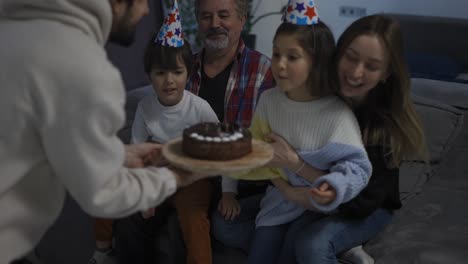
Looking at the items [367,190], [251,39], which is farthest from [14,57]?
[251,39]

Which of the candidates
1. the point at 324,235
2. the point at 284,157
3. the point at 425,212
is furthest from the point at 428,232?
the point at 284,157

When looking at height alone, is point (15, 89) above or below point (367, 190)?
above

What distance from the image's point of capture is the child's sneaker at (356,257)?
1605 mm

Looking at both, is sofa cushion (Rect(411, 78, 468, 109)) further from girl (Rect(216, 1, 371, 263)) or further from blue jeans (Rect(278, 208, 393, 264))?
girl (Rect(216, 1, 371, 263))

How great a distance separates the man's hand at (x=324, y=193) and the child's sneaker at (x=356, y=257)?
0.35 m

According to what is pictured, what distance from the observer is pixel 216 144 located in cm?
123

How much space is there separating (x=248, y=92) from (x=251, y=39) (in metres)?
1.96

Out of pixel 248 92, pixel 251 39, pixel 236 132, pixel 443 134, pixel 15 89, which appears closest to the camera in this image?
pixel 15 89

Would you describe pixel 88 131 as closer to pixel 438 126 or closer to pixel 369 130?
pixel 369 130

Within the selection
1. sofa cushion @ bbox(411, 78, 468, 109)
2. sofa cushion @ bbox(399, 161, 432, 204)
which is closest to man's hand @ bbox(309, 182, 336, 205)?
sofa cushion @ bbox(399, 161, 432, 204)

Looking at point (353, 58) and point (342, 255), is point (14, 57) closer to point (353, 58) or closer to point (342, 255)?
point (353, 58)

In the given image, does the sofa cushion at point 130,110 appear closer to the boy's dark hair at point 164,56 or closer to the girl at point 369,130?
the boy's dark hair at point 164,56

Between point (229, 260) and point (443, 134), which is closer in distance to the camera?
point (229, 260)

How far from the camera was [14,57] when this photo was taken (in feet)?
3.16
